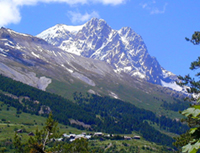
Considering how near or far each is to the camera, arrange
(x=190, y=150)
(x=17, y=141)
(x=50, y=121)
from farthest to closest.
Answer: (x=17, y=141) → (x=50, y=121) → (x=190, y=150)

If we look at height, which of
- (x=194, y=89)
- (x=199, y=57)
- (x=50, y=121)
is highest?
(x=199, y=57)

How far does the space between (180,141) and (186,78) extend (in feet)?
49.6

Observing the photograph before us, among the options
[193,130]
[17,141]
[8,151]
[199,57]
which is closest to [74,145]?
[17,141]

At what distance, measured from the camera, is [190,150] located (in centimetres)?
1004

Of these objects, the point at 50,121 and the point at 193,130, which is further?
the point at 50,121

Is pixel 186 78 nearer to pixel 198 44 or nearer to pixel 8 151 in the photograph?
pixel 198 44

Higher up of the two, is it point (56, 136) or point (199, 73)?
point (199, 73)

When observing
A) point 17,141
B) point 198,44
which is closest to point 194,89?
point 198,44

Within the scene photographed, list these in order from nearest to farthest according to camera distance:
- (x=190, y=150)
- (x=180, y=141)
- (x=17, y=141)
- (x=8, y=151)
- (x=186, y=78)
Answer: (x=190, y=150)
(x=17, y=141)
(x=180, y=141)
(x=186, y=78)
(x=8, y=151)

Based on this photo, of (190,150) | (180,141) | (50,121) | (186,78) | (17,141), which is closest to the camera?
(190,150)

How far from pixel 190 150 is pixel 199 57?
2269 inches

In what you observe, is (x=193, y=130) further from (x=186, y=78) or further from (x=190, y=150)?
(x=186, y=78)

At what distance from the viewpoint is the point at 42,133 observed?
45094 mm

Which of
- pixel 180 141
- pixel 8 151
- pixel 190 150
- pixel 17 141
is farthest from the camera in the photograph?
pixel 8 151
